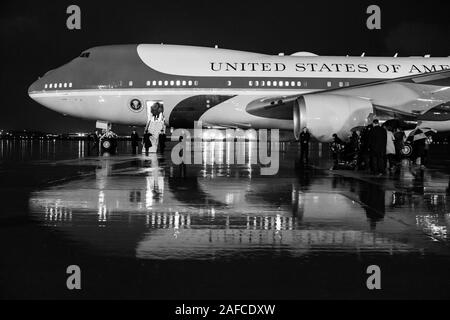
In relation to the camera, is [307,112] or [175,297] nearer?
[175,297]

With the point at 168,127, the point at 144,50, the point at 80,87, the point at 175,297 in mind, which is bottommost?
the point at 175,297

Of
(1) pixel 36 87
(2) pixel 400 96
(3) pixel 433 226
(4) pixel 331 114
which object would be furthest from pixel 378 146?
(1) pixel 36 87

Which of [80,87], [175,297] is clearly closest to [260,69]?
[80,87]

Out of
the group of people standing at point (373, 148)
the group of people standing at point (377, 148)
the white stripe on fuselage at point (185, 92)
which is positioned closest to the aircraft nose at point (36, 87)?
the white stripe on fuselage at point (185, 92)

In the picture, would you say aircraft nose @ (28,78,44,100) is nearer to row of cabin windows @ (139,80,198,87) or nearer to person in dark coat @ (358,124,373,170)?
row of cabin windows @ (139,80,198,87)

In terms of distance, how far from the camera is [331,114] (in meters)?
17.5

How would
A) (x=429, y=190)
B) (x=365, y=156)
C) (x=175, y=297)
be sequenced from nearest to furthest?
(x=175, y=297)
(x=429, y=190)
(x=365, y=156)

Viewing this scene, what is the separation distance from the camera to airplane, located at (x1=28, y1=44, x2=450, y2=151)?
21.0 meters

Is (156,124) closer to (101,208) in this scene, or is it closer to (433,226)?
(101,208)

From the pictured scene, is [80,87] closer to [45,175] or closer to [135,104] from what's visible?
[135,104]

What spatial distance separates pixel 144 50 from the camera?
2166 centimetres

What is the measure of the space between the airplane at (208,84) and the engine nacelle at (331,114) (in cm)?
223

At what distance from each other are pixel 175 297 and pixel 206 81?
17480 mm

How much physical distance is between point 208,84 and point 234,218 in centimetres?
1437
